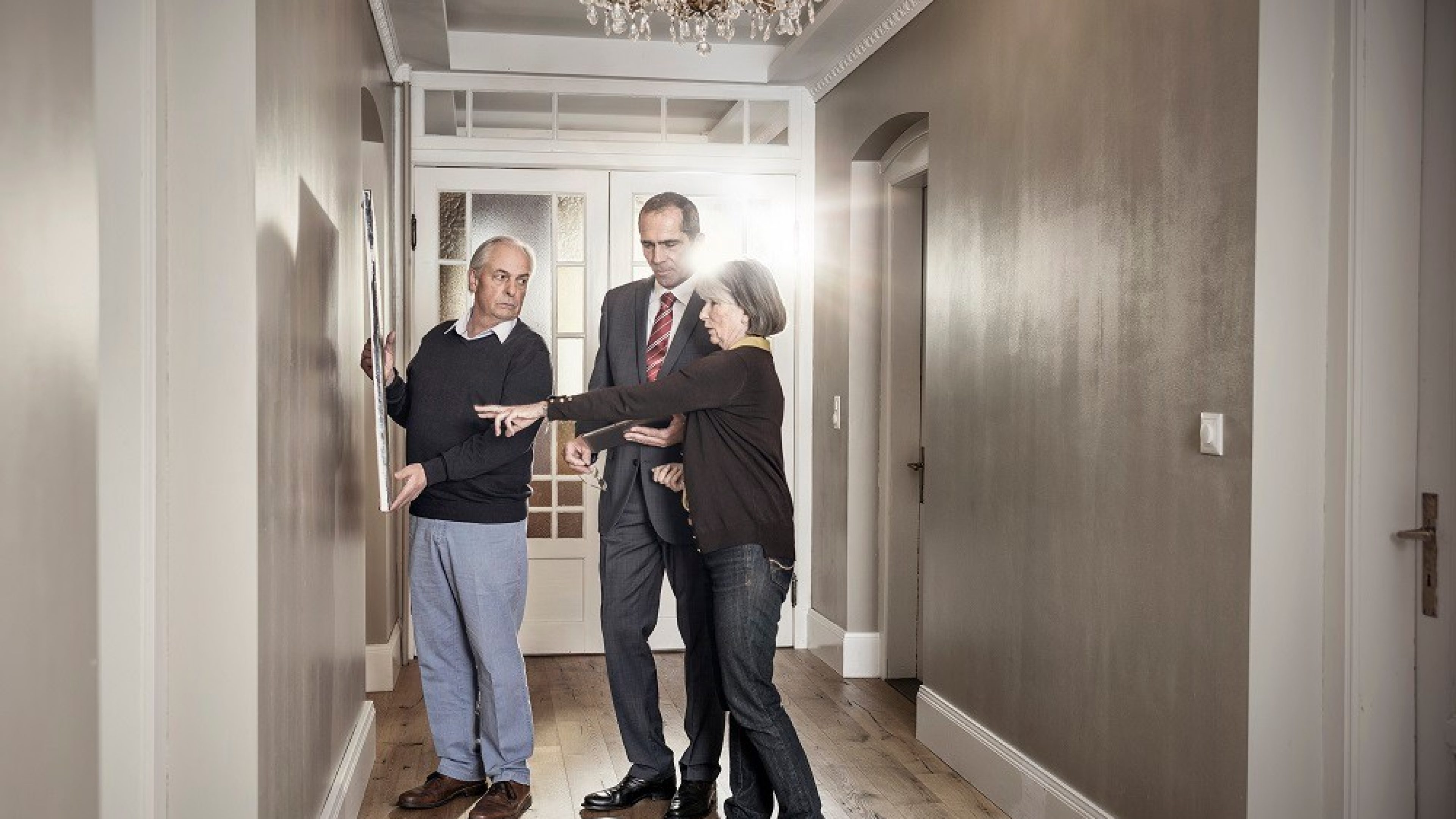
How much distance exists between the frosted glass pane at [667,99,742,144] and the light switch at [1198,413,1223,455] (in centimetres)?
385

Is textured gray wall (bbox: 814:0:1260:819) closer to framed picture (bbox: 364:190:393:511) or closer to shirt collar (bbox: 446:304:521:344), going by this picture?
shirt collar (bbox: 446:304:521:344)

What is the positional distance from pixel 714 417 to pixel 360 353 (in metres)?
1.34

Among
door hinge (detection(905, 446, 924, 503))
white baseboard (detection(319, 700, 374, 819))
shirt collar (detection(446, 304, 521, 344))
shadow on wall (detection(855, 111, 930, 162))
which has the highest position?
shadow on wall (detection(855, 111, 930, 162))

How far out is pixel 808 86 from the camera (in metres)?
6.06

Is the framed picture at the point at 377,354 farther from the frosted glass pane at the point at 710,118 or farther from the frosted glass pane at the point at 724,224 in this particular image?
the frosted glass pane at the point at 710,118

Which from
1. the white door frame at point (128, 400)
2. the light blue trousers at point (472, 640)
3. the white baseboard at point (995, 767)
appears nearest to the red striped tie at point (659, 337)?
the light blue trousers at point (472, 640)

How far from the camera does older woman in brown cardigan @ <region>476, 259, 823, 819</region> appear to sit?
10.2 ft

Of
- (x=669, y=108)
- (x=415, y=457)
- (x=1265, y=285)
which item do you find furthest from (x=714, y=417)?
(x=669, y=108)

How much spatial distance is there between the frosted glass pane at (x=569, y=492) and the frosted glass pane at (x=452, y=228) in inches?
45.1

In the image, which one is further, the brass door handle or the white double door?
the white double door

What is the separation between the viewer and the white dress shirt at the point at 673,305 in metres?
3.66

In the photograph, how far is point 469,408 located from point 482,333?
0.74ft

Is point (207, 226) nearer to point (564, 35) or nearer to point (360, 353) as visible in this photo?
point (360, 353)

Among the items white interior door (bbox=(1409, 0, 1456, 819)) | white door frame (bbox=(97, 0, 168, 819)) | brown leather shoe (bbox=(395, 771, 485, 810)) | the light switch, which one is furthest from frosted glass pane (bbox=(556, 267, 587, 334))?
white interior door (bbox=(1409, 0, 1456, 819))
